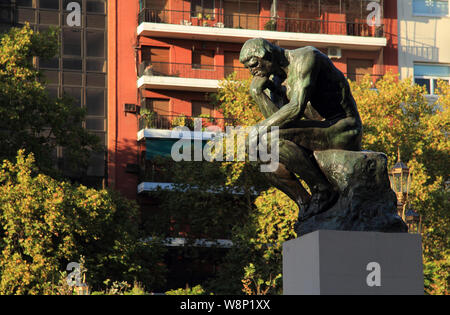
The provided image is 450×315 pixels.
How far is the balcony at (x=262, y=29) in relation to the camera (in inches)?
1496

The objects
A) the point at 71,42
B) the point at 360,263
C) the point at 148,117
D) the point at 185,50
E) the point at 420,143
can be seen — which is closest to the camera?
the point at 360,263

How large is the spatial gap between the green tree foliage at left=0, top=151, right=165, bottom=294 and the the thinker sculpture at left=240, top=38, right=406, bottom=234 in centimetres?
1521

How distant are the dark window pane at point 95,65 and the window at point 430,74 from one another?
15380mm

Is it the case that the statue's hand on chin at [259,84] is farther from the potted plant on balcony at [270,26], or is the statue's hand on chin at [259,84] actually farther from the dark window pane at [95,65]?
the potted plant on balcony at [270,26]

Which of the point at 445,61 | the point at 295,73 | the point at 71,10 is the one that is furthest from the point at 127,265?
the point at 445,61

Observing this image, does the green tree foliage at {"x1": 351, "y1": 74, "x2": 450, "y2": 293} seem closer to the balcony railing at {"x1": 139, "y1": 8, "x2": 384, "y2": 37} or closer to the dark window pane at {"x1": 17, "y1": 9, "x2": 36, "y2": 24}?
the balcony railing at {"x1": 139, "y1": 8, "x2": 384, "y2": 37}

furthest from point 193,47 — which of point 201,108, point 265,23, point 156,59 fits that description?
point 265,23

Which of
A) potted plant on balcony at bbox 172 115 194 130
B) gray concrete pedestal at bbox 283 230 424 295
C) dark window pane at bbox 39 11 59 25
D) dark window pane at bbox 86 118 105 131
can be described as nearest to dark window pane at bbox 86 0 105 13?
dark window pane at bbox 39 11 59 25

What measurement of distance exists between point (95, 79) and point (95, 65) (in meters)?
0.70

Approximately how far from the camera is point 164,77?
37.2 m

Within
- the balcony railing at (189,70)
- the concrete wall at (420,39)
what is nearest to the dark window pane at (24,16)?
the balcony railing at (189,70)

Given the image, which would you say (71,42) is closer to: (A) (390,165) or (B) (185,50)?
(B) (185,50)

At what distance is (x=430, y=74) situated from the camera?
4044 centimetres

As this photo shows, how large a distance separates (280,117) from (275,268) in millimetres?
18607
